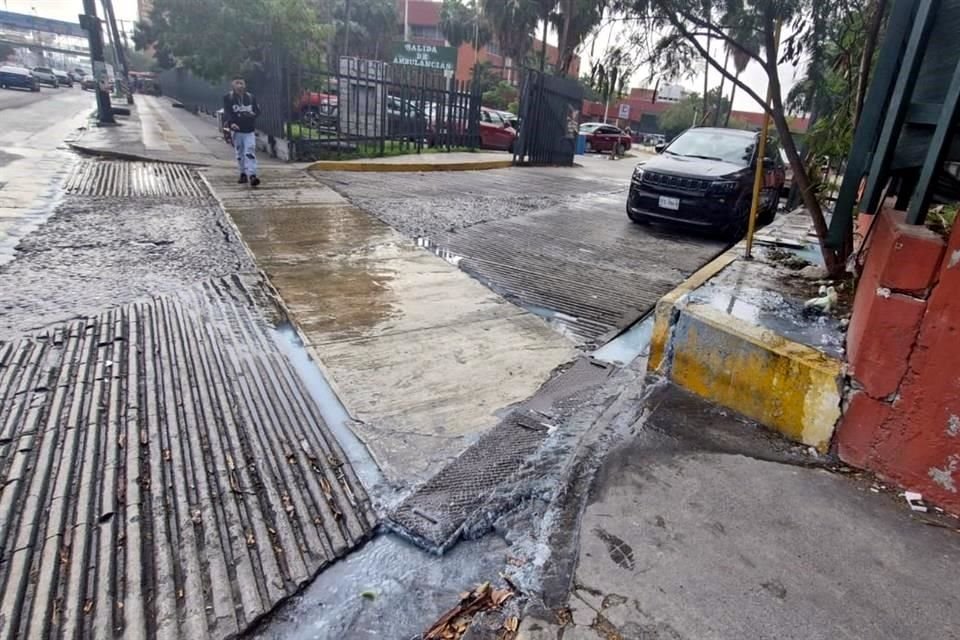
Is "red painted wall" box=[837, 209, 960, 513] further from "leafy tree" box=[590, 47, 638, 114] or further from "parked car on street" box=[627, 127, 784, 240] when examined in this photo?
"parked car on street" box=[627, 127, 784, 240]

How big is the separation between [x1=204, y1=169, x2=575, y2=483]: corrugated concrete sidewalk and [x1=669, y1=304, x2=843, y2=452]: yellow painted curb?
98 centimetres

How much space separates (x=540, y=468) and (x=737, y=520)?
852 mm

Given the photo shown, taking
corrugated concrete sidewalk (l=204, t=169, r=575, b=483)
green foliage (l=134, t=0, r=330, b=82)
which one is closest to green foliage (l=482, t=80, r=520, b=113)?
green foliage (l=134, t=0, r=330, b=82)

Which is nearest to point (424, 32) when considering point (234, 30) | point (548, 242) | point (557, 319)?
point (234, 30)

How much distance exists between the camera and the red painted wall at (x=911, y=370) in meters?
2.19

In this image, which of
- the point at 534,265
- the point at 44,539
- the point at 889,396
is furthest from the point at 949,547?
the point at 534,265

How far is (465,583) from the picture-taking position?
2.04 m

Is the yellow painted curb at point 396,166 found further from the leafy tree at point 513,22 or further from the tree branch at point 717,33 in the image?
the leafy tree at point 513,22

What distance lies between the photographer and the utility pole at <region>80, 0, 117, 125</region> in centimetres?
1580

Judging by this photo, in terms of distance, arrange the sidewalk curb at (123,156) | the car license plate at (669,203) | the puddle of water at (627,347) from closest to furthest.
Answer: the puddle of water at (627,347), the car license plate at (669,203), the sidewalk curb at (123,156)

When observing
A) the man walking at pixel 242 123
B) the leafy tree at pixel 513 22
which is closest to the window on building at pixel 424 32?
the leafy tree at pixel 513 22

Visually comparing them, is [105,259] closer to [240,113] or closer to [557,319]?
[557,319]

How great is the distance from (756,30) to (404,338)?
134 inches

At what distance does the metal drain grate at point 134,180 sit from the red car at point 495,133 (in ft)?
38.3
